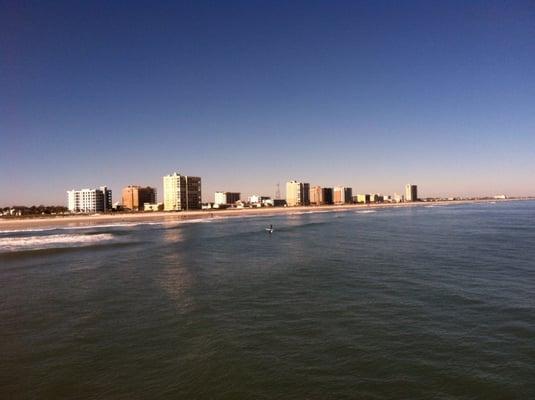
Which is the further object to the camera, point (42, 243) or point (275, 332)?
point (42, 243)

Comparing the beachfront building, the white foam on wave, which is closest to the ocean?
the white foam on wave

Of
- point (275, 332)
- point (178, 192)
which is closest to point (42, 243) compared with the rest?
point (275, 332)

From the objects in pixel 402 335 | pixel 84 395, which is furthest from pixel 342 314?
pixel 84 395

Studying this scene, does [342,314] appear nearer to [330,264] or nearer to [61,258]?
[330,264]

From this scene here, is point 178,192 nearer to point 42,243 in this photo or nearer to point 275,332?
point 42,243

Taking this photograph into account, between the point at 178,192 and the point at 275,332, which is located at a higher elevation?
the point at 178,192

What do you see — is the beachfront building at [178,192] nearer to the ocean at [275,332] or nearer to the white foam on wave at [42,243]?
the white foam on wave at [42,243]
